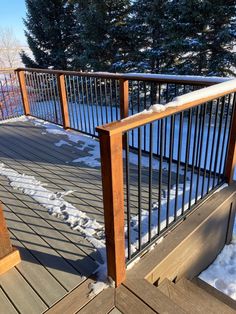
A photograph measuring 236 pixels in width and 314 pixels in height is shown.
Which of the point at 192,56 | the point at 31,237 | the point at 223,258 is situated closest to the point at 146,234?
the point at 31,237

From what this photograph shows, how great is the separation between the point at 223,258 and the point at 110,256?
1654 mm

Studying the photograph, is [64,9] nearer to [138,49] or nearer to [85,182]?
[138,49]

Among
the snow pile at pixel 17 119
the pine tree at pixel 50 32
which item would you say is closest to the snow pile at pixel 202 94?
the snow pile at pixel 17 119

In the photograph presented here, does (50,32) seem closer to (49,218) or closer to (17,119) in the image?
(17,119)

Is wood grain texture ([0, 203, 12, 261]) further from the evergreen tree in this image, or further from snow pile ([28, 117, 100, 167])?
the evergreen tree

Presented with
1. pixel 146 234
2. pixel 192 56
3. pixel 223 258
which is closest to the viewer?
pixel 146 234

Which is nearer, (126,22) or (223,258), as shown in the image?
(223,258)

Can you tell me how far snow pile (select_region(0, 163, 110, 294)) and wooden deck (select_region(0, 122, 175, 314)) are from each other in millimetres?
45

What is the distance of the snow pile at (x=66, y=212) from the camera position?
5.73ft

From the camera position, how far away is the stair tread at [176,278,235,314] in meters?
1.83

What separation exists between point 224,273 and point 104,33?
10042 mm

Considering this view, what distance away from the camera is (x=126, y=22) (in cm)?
989

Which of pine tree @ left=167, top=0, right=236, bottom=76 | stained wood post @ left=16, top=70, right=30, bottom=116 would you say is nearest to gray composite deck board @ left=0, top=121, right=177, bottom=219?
stained wood post @ left=16, top=70, right=30, bottom=116

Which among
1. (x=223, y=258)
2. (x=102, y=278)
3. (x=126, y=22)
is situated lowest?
(x=223, y=258)
